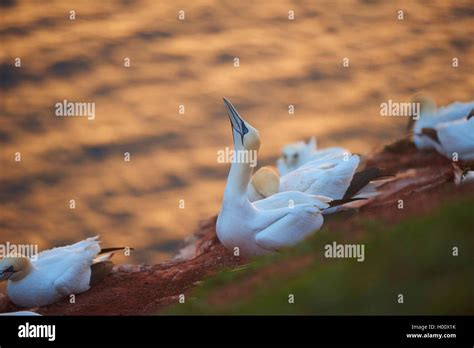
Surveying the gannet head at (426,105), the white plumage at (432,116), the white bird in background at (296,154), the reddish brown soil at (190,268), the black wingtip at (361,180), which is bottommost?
the reddish brown soil at (190,268)

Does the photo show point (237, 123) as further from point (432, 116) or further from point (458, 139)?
point (432, 116)

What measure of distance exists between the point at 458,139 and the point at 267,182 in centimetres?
276

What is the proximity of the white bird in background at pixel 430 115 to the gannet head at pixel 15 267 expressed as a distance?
6.64 metres

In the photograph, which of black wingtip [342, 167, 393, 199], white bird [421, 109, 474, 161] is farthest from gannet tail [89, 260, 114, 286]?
white bird [421, 109, 474, 161]

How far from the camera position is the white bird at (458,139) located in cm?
1240

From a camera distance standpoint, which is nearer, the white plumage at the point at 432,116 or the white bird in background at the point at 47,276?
the white bird in background at the point at 47,276

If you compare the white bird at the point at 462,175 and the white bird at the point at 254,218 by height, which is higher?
the white bird at the point at 462,175

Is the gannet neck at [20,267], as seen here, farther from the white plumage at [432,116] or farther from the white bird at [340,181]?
the white plumage at [432,116]

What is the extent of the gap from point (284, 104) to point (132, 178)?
3.12 m

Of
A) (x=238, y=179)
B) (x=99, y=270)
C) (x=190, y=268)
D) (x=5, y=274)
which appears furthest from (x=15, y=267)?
(x=238, y=179)

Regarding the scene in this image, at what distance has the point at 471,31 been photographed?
516 inches

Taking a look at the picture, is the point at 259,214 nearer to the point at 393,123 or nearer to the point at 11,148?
A: the point at 11,148

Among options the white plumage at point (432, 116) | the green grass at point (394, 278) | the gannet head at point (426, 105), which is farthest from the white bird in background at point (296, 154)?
the green grass at point (394, 278)

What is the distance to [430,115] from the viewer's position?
15570 millimetres
